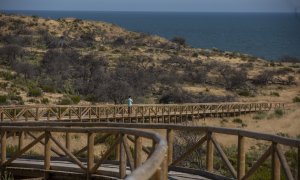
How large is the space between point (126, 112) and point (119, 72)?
18.8 metres

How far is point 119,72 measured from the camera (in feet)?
166

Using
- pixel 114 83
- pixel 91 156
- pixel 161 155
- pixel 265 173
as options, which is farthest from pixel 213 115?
pixel 161 155

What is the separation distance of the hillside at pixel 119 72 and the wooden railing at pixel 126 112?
5.83 m

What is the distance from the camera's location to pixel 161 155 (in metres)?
6.51

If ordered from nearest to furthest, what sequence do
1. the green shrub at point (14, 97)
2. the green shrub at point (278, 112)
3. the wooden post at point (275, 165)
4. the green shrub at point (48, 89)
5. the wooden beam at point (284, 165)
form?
the wooden beam at point (284, 165) < the wooden post at point (275, 165) < the green shrub at point (14, 97) < the green shrub at point (278, 112) < the green shrub at point (48, 89)

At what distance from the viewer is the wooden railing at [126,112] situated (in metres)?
26.5

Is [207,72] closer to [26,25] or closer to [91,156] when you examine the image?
[26,25]

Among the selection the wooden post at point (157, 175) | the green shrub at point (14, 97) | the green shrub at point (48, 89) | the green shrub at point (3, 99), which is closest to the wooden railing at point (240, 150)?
the wooden post at point (157, 175)

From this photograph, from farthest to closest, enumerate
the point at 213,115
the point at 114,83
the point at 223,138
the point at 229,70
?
the point at 229,70 < the point at 114,83 < the point at 213,115 < the point at 223,138

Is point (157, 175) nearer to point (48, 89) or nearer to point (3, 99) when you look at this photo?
point (3, 99)

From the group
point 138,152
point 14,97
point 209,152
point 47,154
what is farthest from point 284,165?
point 14,97

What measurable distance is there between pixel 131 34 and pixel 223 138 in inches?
2548

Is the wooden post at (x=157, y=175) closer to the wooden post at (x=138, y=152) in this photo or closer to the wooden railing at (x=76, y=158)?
the wooden railing at (x=76, y=158)

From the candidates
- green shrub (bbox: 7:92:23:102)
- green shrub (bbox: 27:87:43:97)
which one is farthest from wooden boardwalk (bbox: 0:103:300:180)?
green shrub (bbox: 27:87:43:97)
